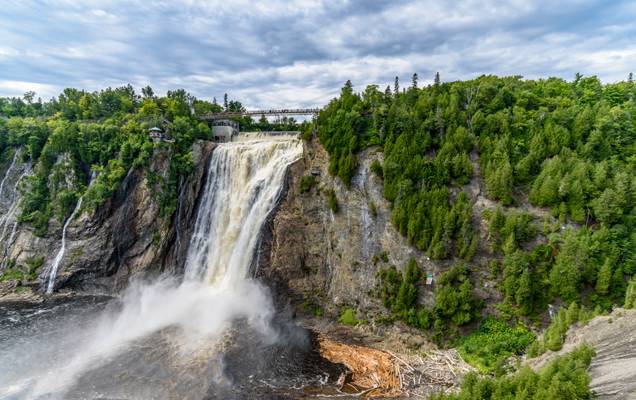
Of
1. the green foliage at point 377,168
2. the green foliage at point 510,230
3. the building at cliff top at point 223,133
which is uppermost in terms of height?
the building at cliff top at point 223,133

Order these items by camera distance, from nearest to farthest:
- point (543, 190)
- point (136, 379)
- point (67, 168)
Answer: point (136, 379) < point (543, 190) < point (67, 168)

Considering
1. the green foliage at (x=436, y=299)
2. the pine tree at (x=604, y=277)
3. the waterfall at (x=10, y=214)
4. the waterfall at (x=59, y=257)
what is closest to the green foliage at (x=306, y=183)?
the green foliage at (x=436, y=299)

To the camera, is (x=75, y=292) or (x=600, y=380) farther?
(x=75, y=292)

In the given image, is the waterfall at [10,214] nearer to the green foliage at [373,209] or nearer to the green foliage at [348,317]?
the green foliage at [348,317]

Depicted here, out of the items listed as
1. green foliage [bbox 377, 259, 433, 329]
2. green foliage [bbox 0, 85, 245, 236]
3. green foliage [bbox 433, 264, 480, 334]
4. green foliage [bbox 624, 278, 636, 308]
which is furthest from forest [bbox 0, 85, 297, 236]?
green foliage [bbox 624, 278, 636, 308]

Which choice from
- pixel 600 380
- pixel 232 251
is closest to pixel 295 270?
pixel 232 251

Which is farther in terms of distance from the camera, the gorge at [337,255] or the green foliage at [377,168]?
the green foliage at [377,168]

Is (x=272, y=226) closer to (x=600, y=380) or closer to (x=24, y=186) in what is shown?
(x=600, y=380)

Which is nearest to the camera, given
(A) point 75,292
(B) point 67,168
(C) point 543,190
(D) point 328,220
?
(C) point 543,190
